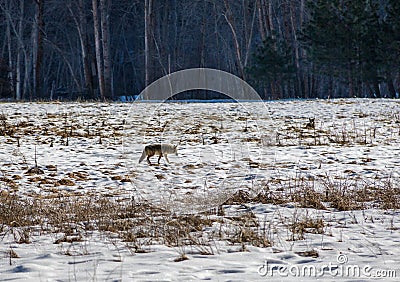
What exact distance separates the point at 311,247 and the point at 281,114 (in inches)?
559

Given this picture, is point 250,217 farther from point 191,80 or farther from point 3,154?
point 191,80

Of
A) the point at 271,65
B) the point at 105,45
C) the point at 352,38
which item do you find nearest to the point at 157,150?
the point at 105,45

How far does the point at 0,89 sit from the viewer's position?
32531 mm

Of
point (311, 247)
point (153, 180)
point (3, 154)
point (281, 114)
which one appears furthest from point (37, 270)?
point (281, 114)

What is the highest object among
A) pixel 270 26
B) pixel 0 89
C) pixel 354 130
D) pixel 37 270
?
pixel 270 26
